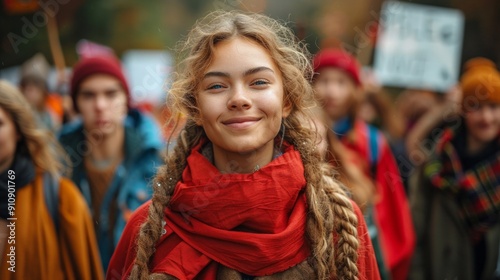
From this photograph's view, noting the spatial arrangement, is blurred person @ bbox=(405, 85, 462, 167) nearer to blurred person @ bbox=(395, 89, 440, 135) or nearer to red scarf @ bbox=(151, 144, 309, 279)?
blurred person @ bbox=(395, 89, 440, 135)

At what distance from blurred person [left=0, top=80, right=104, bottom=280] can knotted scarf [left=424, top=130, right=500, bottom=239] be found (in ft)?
9.00

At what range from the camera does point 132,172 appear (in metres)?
4.96

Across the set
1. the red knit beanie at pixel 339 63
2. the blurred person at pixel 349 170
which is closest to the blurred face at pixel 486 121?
the blurred person at pixel 349 170

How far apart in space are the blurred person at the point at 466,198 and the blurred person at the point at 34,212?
8.75 feet

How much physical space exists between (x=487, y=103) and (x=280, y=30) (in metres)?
2.89

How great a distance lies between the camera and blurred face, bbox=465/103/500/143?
5.28m

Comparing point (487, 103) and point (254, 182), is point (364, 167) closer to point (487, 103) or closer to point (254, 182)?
point (487, 103)

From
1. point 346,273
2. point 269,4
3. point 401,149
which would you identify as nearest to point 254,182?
point 346,273

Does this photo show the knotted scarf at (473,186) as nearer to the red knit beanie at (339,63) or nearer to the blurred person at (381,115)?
the red knit beanie at (339,63)

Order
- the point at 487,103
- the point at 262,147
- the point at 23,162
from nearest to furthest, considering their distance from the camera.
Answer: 1. the point at 262,147
2. the point at 23,162
3. the point at 487,103

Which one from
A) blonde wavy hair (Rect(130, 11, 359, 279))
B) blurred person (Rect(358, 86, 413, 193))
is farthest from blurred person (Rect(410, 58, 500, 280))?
blonde wavy hair (Rect(130, 11, 359, 279))

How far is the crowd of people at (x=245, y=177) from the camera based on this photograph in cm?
262

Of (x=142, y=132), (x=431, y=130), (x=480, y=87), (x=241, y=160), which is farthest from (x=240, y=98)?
(x=431, y=130)

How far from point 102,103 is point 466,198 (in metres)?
2.84
